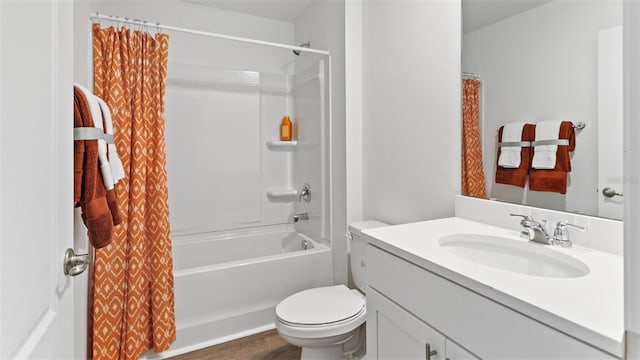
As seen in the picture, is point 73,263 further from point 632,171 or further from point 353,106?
point 353,106

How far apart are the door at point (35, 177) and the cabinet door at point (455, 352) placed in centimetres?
90

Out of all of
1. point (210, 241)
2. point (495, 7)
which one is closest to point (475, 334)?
point (495, 7)

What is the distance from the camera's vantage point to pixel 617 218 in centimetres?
99

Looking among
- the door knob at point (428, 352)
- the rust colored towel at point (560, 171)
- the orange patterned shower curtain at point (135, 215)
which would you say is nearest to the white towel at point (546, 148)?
the rust colored towel at point (560, 171)

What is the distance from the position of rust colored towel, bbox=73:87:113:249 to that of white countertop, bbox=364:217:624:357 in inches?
35.3

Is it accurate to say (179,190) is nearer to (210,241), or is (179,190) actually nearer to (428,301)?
(210,241)

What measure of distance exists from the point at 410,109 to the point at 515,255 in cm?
96

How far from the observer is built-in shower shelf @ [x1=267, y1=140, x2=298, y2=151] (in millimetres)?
2832

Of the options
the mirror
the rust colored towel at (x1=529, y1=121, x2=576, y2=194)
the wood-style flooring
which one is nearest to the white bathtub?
the wood-style flooring

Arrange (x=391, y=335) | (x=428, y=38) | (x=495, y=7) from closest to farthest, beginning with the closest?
(x=391, y=335) < (x=495, y=7) < (x=428, y=38)

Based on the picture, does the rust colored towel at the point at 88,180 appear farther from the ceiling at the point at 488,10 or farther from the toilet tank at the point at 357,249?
the ceiling at the point at 488,10

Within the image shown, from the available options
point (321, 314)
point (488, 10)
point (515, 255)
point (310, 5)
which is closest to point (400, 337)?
point (515, 255)

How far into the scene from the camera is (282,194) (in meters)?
2.86

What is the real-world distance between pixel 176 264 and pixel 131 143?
43.8 inches
